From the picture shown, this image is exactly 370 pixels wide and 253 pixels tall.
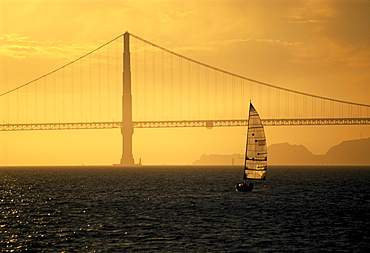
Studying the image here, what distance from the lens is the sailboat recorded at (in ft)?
218

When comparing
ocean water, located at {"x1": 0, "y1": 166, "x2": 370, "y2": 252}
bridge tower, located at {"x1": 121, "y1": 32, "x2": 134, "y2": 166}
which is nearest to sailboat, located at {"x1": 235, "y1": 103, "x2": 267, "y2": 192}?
ocean water, located at {"x1": 0, "y1": 166, "x2": 370, "y2": 252}

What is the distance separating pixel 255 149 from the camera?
220 feet

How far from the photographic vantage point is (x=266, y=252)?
3052 cm

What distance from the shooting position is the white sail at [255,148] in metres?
66.4

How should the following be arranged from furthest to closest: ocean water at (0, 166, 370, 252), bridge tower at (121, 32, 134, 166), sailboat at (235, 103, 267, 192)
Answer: bridge tower at (121, 32, 134, 166) → sailboat at (235, 103, 267, 192) → ocean water at (0, 166, 370, 252)

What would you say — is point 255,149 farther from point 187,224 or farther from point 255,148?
point 187,224

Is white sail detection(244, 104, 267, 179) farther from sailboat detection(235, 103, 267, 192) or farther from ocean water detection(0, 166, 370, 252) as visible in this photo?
ocean water detection(0, 166, 370, 252)

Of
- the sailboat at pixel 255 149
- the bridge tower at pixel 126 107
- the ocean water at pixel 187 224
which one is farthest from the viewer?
the bridge tower at pixel 126 107

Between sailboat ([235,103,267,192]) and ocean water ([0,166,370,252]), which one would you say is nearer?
ocean water ([0,166,370,252])

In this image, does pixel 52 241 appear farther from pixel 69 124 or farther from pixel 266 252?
A: pixel 69 124

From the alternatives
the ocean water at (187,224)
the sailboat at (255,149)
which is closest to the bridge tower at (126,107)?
the sailboat at (255,149)

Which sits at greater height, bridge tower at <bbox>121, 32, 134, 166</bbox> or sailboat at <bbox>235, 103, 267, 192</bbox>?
bridge tower at <bbox>121, 32, 134, 166</bbox>

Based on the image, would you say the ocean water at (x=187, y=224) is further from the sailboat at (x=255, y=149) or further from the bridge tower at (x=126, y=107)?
the bridge tower at (x=126, y=107)

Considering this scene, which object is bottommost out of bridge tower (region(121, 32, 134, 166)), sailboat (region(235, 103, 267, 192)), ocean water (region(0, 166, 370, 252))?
ocean water (region(0, 166, 370, 252))
